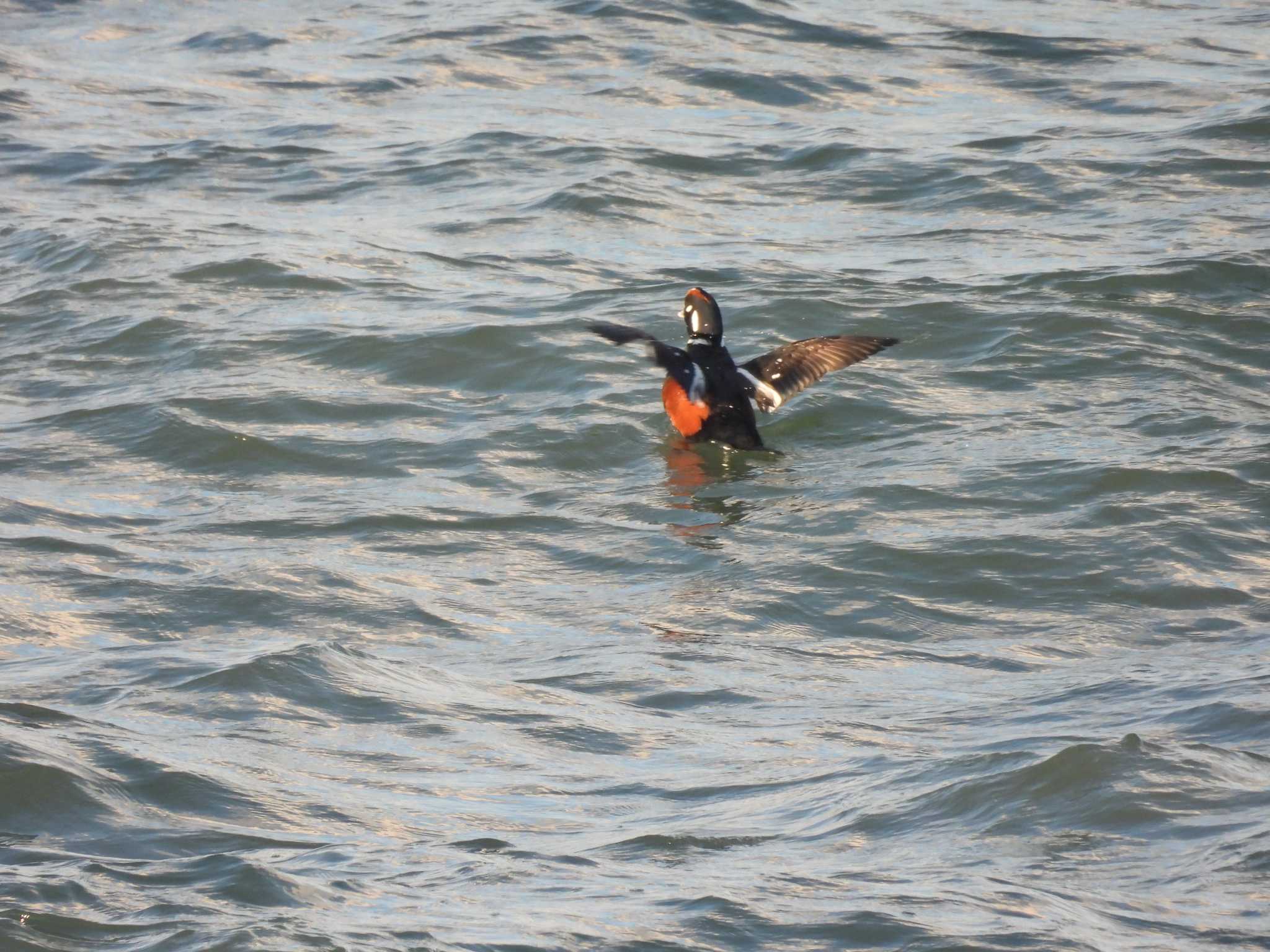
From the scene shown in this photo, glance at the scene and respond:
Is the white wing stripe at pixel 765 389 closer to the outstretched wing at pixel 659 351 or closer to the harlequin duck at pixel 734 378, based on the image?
the harlequin duck at pixel 734 378

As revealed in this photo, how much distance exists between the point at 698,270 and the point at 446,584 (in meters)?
5.28

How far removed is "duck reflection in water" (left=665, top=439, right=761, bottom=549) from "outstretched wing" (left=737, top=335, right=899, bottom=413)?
1.18 ft

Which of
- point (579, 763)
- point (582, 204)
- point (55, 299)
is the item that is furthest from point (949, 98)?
point (579, 763)

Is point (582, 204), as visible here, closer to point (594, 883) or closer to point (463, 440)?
point (463, 440)

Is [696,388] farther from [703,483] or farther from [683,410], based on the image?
[703,483]

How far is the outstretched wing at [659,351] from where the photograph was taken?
27.3ft

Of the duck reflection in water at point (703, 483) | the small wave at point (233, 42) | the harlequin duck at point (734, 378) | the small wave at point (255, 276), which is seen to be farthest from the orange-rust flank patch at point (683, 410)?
the small wave at point (233, 42)

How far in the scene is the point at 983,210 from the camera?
484 inches

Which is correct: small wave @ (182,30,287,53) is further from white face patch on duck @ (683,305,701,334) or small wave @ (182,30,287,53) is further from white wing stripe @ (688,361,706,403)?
white wing stripe @ (688,361,706,403)

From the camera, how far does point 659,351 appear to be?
849 cm

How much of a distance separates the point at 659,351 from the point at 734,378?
0.52 meters

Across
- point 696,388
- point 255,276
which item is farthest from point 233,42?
point 696,388

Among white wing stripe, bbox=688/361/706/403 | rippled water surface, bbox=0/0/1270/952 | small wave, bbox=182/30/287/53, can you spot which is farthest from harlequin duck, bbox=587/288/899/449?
small wave, bbox=182/30/287/53

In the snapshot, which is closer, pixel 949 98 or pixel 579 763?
pixel 579 763
